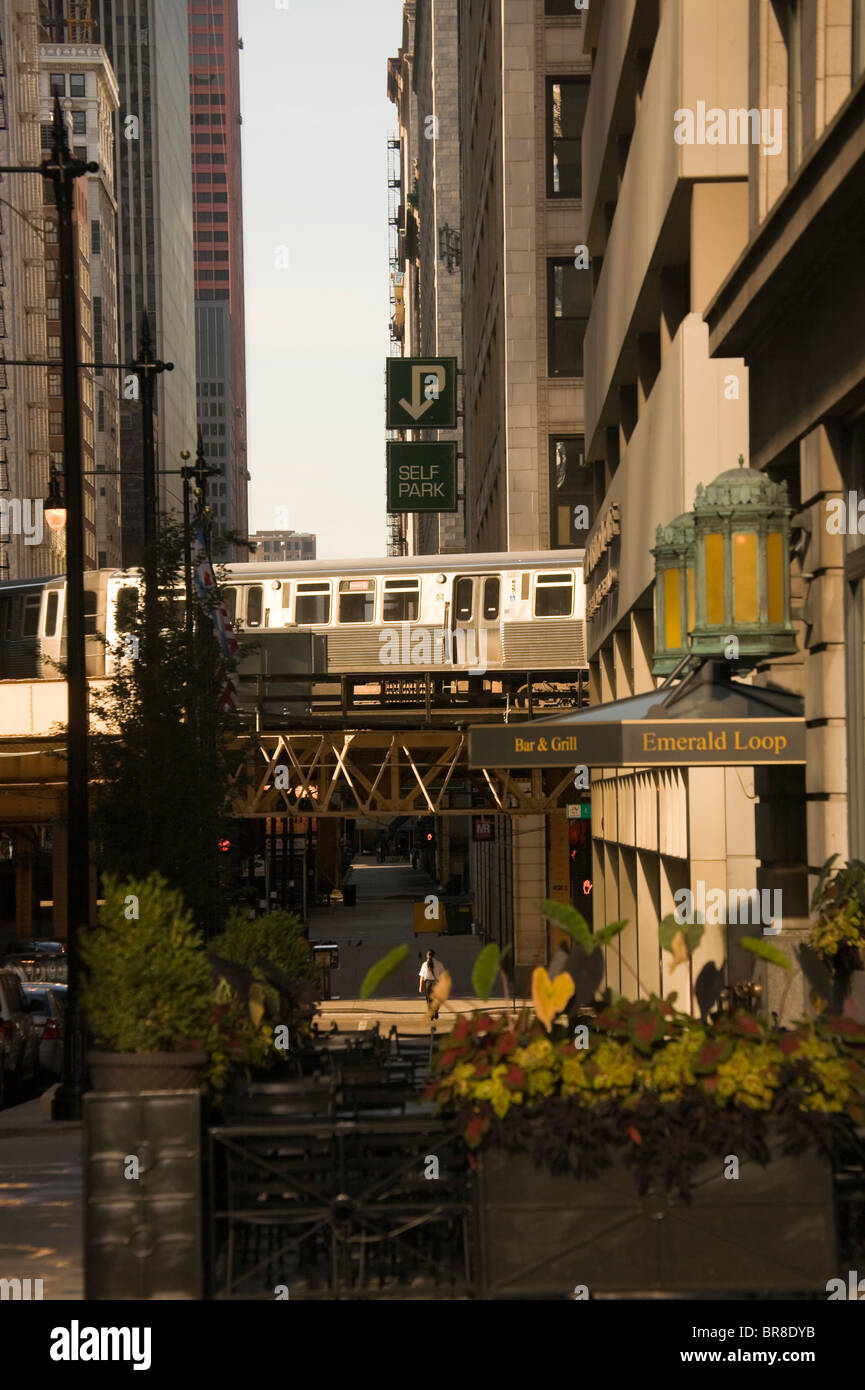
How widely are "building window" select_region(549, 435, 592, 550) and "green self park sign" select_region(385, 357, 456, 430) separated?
709 cm

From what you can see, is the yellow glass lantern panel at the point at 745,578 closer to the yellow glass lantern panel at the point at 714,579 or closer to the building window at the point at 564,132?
the yellow glass lantern panel at the point at 714,579

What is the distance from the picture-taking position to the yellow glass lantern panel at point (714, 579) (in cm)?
1286

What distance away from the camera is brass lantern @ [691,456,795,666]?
41.4ft

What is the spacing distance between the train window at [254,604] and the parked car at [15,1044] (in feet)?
58.1

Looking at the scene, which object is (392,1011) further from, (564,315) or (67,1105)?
(67,1105)

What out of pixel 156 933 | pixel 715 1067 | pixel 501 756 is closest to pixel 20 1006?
pixel 501 756

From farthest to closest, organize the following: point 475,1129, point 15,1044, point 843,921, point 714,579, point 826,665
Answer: point 15,1044
point 714,579
point 826,665
point 843,921
point 475,1129

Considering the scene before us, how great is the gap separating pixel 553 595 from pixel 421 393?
15169 mm

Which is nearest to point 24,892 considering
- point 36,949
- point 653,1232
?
point 36,949

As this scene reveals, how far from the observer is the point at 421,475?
56094 mm

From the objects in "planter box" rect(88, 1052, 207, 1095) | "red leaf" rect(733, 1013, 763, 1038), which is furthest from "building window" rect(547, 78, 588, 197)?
"red leaf" rect(733, 1013, 763, 1038)

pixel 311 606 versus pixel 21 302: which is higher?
pixel 21 302

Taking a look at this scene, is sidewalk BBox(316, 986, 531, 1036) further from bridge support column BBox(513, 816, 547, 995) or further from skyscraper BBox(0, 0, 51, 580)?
skyscraper BBox(0, 0, 51, 580)
